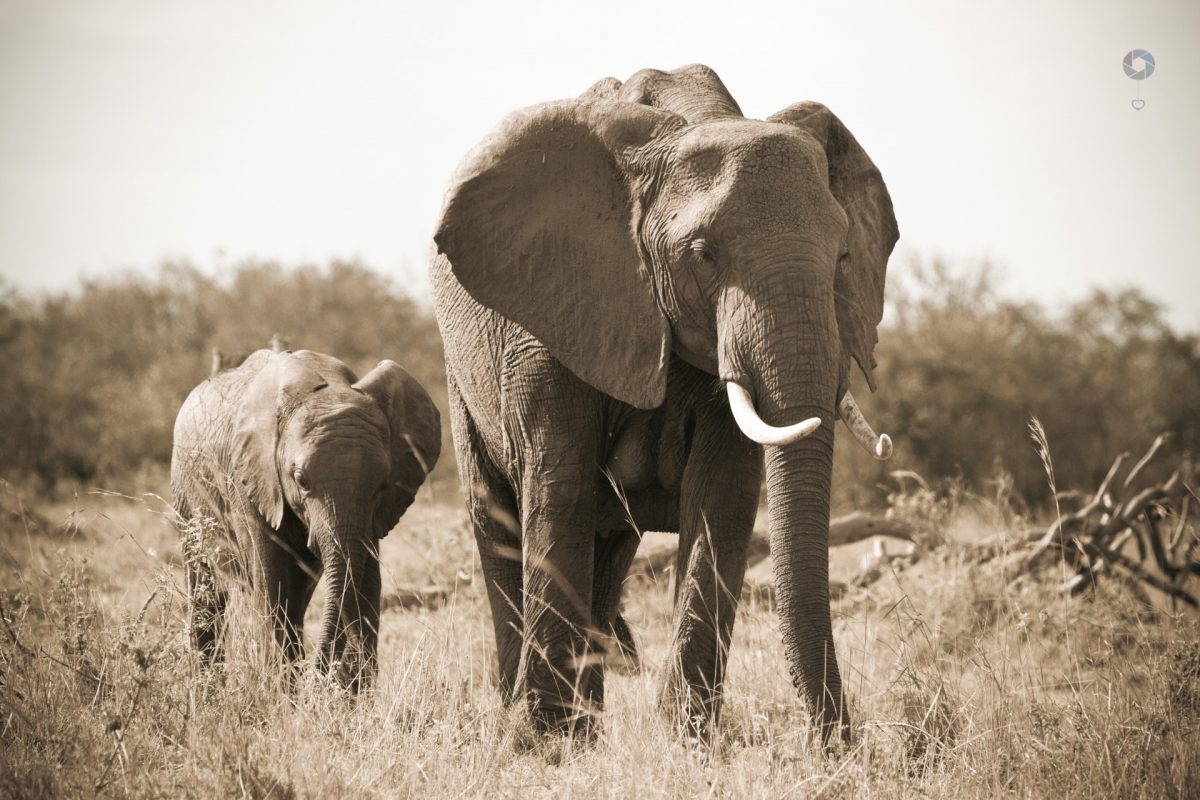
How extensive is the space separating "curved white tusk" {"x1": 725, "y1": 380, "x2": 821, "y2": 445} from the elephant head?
2.36 m

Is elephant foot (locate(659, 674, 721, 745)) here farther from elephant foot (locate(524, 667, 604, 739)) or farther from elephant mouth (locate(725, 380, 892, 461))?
elephant mouth (locate(725, 380, 892, 461))

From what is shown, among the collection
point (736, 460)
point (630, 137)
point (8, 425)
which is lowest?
point (8, 425)

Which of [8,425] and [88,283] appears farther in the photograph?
[88,283]

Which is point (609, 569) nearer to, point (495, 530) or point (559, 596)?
point (495, 530)

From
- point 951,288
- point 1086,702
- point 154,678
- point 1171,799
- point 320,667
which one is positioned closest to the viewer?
point 1171,799

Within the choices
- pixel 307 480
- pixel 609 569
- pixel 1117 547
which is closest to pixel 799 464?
pixel 609 569

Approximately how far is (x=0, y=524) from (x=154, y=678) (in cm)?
735

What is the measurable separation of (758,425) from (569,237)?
130 centimetres

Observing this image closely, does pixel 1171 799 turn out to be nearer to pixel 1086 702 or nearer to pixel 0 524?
pixel 1086 702

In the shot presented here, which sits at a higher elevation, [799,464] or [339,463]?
[799,464]

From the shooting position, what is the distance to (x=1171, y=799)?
16.7 ft

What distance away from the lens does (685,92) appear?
614cm

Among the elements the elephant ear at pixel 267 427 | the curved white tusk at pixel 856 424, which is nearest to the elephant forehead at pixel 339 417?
the elephant ear at pixel 267 427

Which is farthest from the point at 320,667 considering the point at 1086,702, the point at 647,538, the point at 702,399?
the point at 647,538
